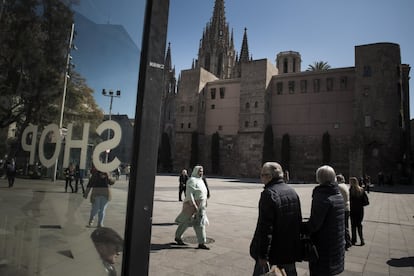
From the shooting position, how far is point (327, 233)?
10.6 ft

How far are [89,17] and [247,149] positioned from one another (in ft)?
131

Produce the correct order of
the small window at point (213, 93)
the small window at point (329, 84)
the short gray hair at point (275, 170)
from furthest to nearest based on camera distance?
the small window at point (213, 93)
the small window at point (329, 84)
the short gray hair at point (275, 170)

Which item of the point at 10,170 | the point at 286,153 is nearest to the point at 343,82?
the point at 286,153

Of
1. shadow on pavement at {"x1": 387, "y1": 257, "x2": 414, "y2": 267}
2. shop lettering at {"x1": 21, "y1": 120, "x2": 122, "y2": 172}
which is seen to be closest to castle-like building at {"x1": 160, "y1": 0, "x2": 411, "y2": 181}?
shadow on pavement at {"x1": 387, "y1": 257, "x2": 414, "y2": 267}

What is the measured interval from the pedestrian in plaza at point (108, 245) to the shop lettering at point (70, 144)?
357 millimetres

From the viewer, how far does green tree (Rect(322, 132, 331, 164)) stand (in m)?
36.5

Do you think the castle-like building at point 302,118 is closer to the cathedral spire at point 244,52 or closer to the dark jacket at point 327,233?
the cathedral spire at point 244,52

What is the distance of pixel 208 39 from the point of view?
2517 inches

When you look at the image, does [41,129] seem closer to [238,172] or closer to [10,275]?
[10,275]

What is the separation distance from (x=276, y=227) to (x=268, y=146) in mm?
37439

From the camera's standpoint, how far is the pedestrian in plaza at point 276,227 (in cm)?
279

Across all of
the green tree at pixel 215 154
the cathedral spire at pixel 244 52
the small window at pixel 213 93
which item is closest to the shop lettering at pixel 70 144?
the green tree at pixel 215 154

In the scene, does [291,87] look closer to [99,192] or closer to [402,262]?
[402,262]

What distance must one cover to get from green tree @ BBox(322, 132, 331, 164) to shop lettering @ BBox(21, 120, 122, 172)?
3789 centimetres
